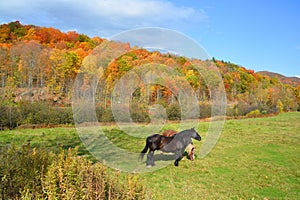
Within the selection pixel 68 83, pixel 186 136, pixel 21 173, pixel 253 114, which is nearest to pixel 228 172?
pixel 186 136

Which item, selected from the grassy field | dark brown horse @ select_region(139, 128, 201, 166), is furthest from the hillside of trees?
the grassy field

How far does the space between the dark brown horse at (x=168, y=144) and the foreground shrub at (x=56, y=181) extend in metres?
4.66

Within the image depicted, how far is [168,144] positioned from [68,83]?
31298 mm

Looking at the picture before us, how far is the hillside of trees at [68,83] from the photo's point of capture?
995cm

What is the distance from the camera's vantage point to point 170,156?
11055 mm

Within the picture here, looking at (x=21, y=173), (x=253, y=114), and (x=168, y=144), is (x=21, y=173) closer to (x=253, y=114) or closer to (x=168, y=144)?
(x=168, y=144)

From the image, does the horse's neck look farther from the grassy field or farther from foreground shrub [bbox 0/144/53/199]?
foreground shrub [bbox 0/144/53/199]

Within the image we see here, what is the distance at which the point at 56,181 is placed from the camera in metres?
4.18

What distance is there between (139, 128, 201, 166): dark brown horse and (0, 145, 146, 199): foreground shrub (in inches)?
184

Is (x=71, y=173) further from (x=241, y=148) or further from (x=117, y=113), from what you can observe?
(x=241, y=148)

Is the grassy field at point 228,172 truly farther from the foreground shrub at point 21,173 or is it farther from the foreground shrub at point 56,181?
the foreground shrub at point 21,173

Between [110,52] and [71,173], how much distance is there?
19.6 ft

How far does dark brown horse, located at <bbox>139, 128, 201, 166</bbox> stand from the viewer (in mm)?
9273

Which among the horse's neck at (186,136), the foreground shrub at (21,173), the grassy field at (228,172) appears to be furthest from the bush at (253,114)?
the foreground shrub at (21,173)
